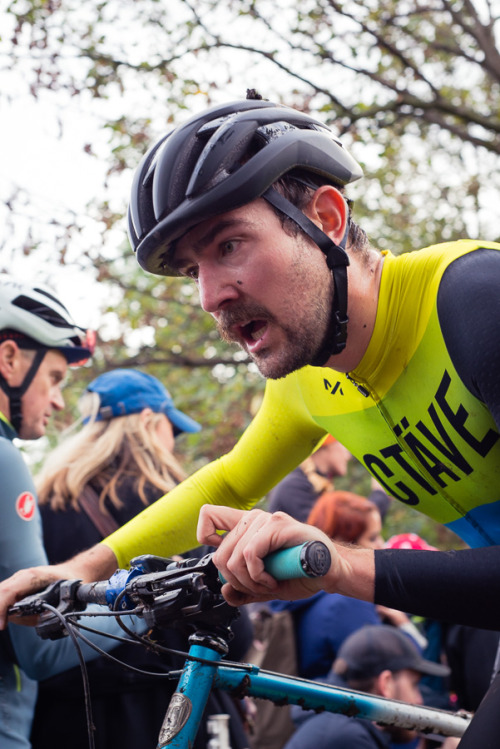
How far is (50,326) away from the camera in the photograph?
3934 millimetres

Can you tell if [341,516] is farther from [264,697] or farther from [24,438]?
[264,697]

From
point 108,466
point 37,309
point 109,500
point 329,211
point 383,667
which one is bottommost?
point 383,667

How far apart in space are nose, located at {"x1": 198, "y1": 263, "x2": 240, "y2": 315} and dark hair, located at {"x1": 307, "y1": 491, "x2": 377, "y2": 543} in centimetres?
297

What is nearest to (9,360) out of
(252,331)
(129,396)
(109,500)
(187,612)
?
(129,396)

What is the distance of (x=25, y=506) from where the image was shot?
2857 millimetres

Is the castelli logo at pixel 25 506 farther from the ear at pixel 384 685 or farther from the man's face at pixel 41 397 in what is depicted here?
the ear at pixel 384 685

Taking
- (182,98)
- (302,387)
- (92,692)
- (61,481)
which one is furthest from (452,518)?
(182,98)

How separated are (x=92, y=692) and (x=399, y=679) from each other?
1936 mm

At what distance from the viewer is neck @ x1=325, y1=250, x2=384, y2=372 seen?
262 centimetres

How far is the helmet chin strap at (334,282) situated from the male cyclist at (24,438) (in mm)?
1191

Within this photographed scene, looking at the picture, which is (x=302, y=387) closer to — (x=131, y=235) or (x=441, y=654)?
(x=131, y=235)

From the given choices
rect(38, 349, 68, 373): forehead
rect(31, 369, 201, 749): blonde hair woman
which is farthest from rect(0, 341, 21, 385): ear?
rect(31, 369, 201, 749): blonde hair woman

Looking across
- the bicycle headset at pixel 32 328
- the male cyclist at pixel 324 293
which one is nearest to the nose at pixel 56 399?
the bicycle headset at pixel 32 328

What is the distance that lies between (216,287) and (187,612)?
3.26 feet
